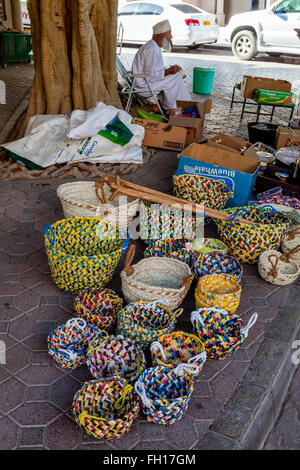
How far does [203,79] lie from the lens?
8344 mm

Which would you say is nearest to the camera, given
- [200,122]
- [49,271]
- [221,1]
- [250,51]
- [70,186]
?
Answer: [49,271]

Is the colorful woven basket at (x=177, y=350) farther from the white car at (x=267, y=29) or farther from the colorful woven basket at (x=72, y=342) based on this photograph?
the white car at (x=267, y=29)

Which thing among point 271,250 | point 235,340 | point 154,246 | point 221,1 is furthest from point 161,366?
point 221,1

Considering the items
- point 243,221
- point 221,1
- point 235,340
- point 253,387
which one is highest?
point 221,1

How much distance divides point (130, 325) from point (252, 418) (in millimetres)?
788

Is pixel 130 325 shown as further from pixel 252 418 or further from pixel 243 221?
pixel 243 221

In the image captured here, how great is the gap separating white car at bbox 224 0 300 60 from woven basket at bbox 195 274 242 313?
11.6 m

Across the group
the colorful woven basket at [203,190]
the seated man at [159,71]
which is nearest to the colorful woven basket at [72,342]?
the colorful woven basket at [203,190]

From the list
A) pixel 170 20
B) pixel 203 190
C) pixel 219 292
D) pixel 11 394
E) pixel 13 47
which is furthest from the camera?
pixel 170 20

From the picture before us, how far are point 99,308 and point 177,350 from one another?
1.88 feet

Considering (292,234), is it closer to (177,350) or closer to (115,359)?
(177,350)

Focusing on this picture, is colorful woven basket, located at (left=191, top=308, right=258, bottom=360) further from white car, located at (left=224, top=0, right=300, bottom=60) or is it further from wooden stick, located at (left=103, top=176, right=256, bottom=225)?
white car, located at (left=224, top=0, right=300, bottom=60)

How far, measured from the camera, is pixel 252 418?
6.86ft

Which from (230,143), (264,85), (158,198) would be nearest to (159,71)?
(264,85)
